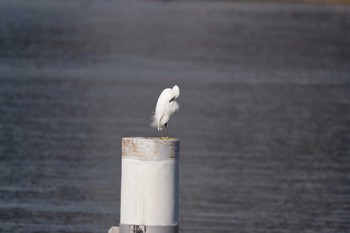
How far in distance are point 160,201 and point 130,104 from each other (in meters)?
16.7

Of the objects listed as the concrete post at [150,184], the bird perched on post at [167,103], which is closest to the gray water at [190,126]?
the bird perched on post at [167,103]

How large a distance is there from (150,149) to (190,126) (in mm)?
13421

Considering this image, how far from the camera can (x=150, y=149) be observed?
7.76 meters

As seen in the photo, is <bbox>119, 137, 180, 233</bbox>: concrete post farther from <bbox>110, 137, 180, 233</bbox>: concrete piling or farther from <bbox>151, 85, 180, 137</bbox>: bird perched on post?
<bbox>151, 85, 180, 137</bbox>: bird perched on post

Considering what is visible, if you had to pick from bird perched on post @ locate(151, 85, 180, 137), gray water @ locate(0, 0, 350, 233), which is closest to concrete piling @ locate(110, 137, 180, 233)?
bird perched on post @ locate(151, 85, 180, 137)

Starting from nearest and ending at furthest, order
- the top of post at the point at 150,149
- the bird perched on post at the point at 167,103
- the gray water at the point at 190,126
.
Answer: the top of post at the point at 150,149, the bird perched on post at the point at 167,103, the gray water at the point at 190,126

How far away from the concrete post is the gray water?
4070 mm

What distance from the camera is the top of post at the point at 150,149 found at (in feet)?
25.5

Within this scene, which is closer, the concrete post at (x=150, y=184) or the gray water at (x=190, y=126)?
the concrete post at (x=150, y=184)

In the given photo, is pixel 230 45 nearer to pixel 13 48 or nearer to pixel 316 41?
pixel 316 41

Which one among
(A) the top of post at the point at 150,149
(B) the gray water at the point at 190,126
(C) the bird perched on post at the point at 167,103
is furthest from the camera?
(B) the gray water at the point at 190,126

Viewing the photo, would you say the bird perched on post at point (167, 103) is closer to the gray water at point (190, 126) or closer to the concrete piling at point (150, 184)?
the concrete piling at point (150, 184)

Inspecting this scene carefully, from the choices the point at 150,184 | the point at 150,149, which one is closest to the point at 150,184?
the point at 150,184

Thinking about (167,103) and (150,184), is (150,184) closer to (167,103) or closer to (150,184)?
(150,184)
